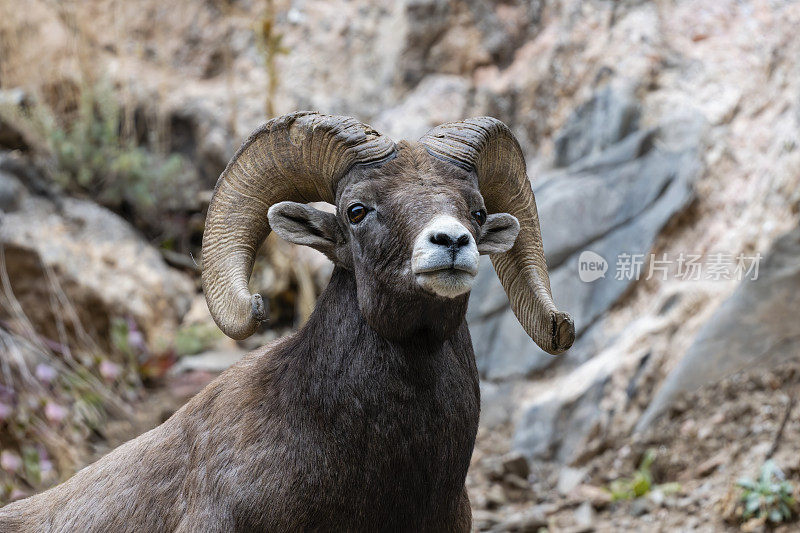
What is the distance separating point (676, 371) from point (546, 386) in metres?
1.46

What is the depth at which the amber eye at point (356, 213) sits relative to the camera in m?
2.97

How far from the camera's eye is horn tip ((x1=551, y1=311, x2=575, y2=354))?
316 centimetres

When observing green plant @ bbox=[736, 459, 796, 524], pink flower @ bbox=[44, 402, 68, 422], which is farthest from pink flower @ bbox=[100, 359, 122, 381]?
green plant @ bbox=[736, 459, 796, 524]

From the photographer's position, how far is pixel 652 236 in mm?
7449

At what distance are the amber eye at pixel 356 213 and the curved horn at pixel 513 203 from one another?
0.38 metres

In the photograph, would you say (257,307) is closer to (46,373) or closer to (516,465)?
(516,465)

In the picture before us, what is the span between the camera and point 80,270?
30.0 feet

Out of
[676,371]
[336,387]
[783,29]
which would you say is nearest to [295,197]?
[336,387]

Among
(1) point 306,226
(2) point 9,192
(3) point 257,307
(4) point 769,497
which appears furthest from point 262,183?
(2) point 9,192

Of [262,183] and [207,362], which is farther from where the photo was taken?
[207,362]

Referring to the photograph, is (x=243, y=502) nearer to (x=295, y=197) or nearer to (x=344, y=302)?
(x=344, y=302)

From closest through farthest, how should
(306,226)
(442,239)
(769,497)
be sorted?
1. (442,239)
2. (306,226)
3. (769,497)
